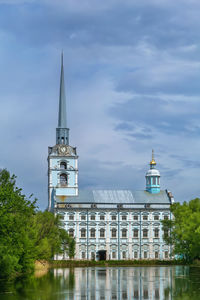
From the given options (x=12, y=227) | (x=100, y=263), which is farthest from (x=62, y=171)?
(x=12, y=227)

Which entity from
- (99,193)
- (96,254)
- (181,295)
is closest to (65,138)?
(99,193)

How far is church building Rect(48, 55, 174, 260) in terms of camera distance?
117 metres

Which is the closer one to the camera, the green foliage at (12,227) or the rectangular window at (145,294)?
the rectangular window at (145,294)

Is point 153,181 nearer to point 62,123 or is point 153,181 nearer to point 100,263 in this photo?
point 62,123

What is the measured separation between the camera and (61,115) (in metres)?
122

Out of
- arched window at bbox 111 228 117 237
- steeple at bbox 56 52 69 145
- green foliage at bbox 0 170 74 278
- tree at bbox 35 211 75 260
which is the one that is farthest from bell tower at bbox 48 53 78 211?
green foliage at bbox 0 170 74 278

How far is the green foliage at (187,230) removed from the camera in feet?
261

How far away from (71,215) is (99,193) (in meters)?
9.36

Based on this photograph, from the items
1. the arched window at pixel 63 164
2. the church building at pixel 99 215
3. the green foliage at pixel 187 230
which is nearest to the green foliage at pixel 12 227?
the green foliage at pixel 187 230

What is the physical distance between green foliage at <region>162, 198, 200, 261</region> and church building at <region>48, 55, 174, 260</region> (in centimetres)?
1770

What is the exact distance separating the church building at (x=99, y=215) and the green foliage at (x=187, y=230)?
1770 centimetres

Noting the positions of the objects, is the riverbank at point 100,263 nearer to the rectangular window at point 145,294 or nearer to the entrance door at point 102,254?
the entrance door at point 102,254

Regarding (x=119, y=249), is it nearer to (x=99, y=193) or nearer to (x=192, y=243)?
(x=99, y=193)

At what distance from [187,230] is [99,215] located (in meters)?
38.2
